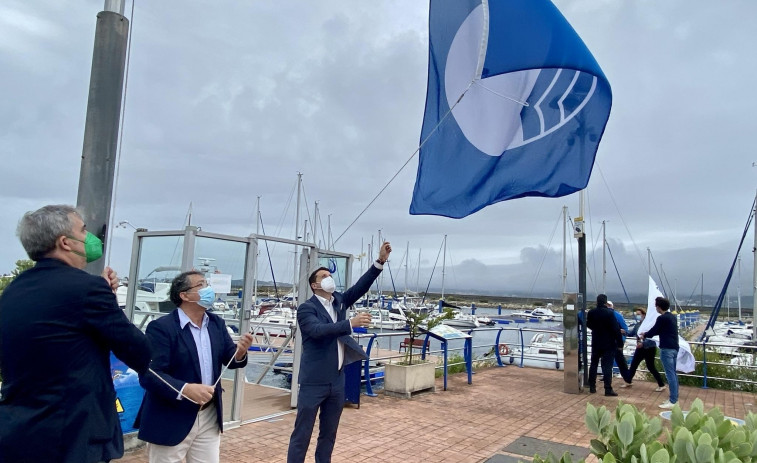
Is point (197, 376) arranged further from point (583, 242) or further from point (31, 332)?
point (583, 242)

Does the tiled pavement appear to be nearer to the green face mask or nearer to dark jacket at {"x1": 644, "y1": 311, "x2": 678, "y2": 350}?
dark jacket at {"x1": 644, "y1": 311, "x2": 678, "y2": 350}

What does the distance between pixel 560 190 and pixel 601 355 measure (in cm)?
576

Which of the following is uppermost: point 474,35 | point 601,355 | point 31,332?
point 474,35

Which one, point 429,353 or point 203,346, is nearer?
point 203,346

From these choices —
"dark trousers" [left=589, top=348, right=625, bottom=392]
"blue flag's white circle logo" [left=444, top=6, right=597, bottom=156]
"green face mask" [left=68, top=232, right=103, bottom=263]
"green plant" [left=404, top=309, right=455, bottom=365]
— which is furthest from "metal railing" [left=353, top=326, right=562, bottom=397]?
"green face mask" [left=68, top=232, right=103, bottom=263]

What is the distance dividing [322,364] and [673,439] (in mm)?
2392

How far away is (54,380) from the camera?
1947 mm

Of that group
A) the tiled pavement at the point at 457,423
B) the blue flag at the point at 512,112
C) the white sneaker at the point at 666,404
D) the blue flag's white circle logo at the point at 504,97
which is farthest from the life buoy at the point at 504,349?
the blue flag's white circle logo at the point at 504,97

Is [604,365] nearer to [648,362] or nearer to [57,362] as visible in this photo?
[648,362]

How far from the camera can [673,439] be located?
2.26m

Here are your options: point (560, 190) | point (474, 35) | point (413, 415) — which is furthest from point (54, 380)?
point (413, 415)

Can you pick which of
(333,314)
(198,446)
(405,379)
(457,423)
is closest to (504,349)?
(405,379)

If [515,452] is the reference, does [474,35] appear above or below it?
above

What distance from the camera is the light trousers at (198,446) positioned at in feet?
9.61
